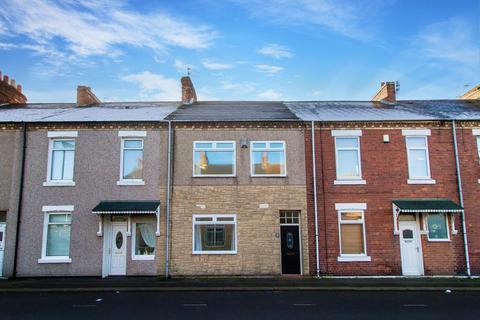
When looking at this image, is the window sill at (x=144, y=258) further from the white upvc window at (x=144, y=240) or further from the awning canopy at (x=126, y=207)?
the awning canopy at (x=126, y=207)

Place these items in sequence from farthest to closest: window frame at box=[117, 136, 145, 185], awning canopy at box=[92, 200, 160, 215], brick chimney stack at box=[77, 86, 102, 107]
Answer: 1. brick chimney stack at box=[77, 86, 102, 107]
2. window frame at box=[117, 136, 145, 185]
3. awning canopy at box=[92, 200, 160, 215]

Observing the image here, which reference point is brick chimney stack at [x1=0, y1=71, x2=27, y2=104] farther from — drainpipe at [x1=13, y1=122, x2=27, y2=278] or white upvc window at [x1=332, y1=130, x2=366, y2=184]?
white upvc window at [x1=332, y1=130, x2=366, y2=184]

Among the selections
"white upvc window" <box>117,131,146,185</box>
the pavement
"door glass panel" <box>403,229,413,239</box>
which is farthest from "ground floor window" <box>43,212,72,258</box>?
"door glass panel" <box>403,229,413,239</box>

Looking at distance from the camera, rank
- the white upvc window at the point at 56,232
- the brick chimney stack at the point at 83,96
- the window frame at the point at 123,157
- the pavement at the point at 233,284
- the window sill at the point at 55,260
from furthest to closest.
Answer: the brick chimney stack at the point at 83,96 < the window frame at the point at 123,157 < the white upvc window at the point at 56,232 < the window sill at the point at 55,260 < the pavement at the point at 233,284

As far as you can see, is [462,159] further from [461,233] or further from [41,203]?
[41,203]

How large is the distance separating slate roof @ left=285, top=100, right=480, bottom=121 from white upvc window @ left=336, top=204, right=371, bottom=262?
3.79 meters

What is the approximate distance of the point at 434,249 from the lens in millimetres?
14781

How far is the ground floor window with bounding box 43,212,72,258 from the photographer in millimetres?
14852

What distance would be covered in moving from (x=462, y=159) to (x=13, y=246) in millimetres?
18785

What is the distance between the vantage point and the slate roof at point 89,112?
15.7 meters

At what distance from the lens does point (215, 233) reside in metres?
15.1

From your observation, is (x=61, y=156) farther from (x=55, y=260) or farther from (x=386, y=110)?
(x=386, y=110)

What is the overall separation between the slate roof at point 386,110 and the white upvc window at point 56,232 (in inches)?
423

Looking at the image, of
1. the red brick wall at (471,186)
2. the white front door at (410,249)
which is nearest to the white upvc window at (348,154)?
the white front door at (410,249)
